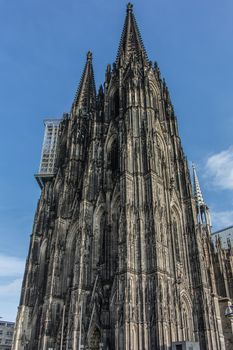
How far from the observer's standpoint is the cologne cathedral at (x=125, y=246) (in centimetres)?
2717

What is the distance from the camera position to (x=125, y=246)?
28734 millimetres

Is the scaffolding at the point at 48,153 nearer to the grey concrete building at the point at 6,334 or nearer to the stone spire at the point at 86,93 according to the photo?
the stone spire at the point at 86,93

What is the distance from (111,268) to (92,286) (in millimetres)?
2456

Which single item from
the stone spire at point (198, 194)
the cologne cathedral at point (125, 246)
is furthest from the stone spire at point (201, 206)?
the cologne cathedral at point (125, 246)

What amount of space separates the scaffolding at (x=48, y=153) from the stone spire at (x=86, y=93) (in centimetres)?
958

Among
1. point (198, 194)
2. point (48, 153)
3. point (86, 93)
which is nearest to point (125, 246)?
point (48, 153)

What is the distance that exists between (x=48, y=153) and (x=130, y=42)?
23.6 m

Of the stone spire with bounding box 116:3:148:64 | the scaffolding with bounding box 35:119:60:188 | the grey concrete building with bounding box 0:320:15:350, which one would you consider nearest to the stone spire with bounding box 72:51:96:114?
the stone spire with bounding box 116:3:148:64

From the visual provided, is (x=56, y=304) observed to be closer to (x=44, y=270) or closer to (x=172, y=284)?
(x=44, y=270)

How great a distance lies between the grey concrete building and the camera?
84.4 m

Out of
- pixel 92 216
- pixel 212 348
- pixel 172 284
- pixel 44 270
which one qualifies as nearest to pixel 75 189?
pixel 92 216

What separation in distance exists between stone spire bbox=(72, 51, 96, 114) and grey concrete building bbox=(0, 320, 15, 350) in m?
63.3

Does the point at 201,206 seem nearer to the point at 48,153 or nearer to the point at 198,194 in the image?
the point at 198,194

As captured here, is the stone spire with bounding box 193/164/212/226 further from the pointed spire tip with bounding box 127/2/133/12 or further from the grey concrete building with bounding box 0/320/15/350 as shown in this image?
the grey concrete building with bounding box 0/320/15/350
